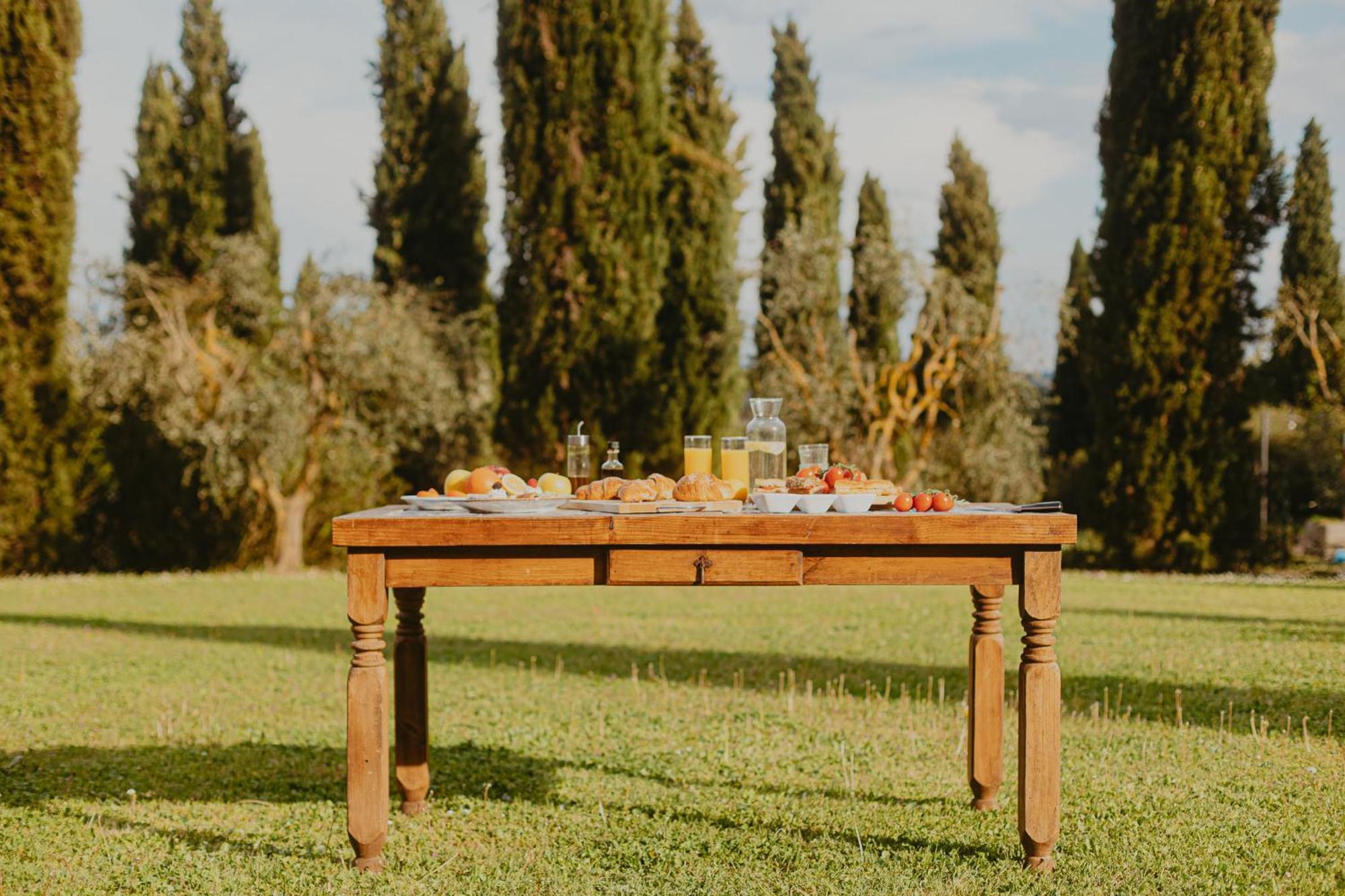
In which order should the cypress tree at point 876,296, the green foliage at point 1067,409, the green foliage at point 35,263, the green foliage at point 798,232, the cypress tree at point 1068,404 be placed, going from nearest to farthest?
1. the green foliage at point 35,263
2. the green foliage at point 798,232
3. the cypress tree at point 876,296
4. the green foliage at point 1067,409
5. the cypress tree at point 1068,404

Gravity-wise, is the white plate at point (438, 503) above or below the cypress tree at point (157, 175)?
below

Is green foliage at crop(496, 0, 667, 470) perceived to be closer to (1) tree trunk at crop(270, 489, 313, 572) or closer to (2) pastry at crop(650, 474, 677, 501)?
(1) tree trunk at crop(270, 489, 313, 572)

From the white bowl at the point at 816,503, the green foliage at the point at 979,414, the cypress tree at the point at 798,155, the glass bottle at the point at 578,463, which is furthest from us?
the cypress tree at the point at 798,155

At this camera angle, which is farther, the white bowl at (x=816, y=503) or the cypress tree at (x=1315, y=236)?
the cypress tree at (x=1315, y=236)

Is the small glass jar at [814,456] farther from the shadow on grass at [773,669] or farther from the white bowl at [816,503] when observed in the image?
the shadow on grass at [773,669]

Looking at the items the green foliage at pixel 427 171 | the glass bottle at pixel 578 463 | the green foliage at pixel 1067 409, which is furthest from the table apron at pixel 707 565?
the green foliage at pixel 1067 409

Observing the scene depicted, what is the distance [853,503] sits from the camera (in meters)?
3.40

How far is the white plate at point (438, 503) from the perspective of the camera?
3629 millimetres

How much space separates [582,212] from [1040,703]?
39.7 ft

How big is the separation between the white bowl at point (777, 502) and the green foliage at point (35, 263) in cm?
1265

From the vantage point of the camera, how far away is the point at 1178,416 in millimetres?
14961

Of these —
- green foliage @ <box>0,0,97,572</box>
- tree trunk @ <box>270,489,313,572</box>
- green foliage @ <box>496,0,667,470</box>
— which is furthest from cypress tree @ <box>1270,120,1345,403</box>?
green foliage @ <box>0,0,97,572</box>

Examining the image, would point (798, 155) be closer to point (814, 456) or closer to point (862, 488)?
point (814, 456)

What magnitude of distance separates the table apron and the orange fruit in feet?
1.60
